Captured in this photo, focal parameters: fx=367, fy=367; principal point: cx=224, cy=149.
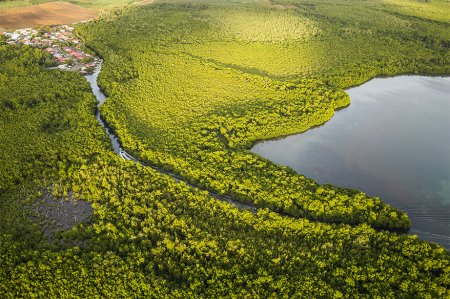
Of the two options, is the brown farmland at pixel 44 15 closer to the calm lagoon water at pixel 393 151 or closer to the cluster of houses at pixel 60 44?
the cluster of houses at pixel 60 44

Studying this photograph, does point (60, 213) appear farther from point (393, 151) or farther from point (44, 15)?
point (44, 15)

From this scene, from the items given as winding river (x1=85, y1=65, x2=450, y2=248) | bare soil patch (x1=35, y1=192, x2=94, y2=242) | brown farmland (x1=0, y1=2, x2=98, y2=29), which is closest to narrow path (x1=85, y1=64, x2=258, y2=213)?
winding river (x1=85, y1=65, x2=450, y2=248)

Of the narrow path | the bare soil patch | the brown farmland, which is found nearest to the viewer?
the bare soil patch

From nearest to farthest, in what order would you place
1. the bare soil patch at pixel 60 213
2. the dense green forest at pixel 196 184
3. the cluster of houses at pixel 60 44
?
the dense green forest at pixel 196 184 → the bare soil patch at pixel 60 213 → the cluster of houses at pixel 60 44

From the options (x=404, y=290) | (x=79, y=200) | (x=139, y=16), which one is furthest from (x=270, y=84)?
(x=139, y=16)

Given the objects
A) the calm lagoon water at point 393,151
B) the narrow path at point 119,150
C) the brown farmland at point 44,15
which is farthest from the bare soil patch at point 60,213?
the brown farmland at point 44,15

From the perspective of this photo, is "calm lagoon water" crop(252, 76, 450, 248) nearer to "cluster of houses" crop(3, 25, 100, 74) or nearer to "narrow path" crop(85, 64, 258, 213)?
"narrow path" crop(85, 64, 258, 213)
